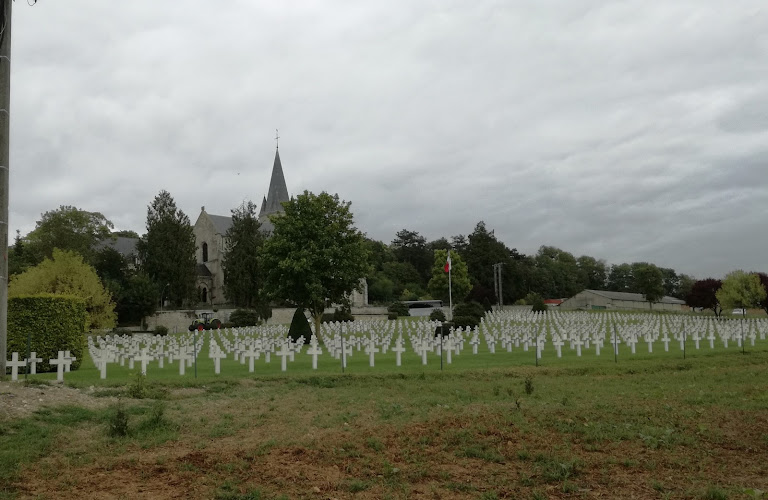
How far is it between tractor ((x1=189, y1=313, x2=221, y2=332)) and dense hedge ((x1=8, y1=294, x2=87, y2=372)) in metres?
29.1

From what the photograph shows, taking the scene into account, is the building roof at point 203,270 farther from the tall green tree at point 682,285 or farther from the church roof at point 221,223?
the tall green tree at point 682,285

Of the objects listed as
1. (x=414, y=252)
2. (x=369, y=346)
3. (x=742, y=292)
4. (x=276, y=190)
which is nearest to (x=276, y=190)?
(x=276, y=190)

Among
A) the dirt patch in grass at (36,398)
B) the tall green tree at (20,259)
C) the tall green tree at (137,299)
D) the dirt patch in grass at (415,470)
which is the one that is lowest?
the dirt patch in grass at (415,470)

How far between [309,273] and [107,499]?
74.2 ft

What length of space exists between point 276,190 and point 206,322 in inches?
1441

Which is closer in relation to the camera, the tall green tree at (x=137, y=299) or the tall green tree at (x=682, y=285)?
the tall green tree at (x=137, y=299)

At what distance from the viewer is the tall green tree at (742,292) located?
50.0m

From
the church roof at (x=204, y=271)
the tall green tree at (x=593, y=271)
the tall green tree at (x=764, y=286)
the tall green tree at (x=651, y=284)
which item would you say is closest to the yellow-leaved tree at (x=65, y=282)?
the church roof at (x=204, y=271)

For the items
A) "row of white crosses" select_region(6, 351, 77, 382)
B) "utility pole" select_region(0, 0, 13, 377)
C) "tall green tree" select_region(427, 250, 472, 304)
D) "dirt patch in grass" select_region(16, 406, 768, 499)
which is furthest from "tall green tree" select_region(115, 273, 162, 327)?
"dirt patch in grass" select_region(16, 406, 768, 499)

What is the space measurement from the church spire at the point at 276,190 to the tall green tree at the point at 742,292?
54.2 meters

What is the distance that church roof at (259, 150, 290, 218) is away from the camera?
8394 centimetres

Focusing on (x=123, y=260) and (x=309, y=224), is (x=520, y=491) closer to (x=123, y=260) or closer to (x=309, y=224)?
(x=309, y=224)

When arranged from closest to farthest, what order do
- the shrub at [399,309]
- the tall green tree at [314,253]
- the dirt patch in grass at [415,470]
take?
1. the dirt patch in grass at [415,470]
2. the tall green tree at [314,253]
3. the shrub at [399,309]

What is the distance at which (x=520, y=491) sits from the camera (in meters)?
5.86
